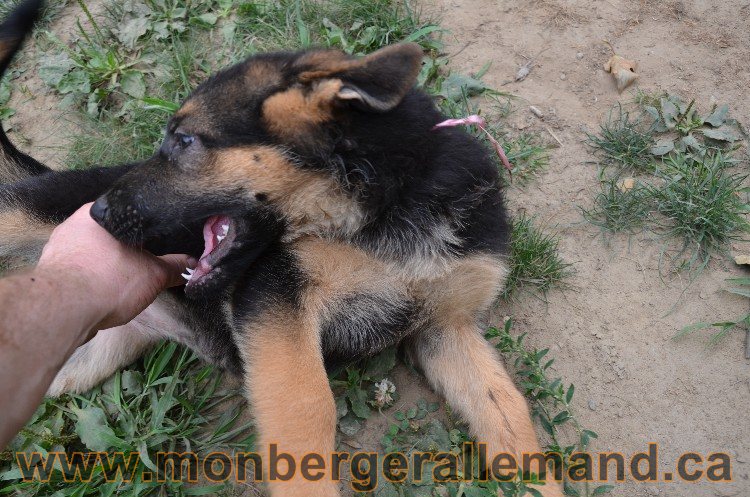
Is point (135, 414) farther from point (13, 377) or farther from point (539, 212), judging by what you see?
point (539, 212)

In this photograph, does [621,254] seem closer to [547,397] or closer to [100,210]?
[547,397]

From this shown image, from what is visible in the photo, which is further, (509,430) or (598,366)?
(598,366)

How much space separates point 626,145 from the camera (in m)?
4.57

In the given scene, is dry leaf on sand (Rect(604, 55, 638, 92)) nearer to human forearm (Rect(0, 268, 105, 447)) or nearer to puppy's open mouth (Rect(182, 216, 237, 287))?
puppy's open mouth (Rect(182, 216, 237, 287))

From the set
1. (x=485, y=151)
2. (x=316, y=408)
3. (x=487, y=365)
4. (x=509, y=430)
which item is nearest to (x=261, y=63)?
(x=485, y=151)

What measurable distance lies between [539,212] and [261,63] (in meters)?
2.30

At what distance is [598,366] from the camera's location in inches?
151

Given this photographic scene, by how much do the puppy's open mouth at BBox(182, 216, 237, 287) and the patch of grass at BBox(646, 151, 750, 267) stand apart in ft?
9.75

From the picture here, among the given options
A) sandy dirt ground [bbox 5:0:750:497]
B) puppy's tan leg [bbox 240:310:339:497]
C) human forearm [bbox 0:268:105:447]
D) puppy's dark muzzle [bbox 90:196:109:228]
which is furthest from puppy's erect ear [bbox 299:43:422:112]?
sandy dirt ground [bbox 5:0:750:497]

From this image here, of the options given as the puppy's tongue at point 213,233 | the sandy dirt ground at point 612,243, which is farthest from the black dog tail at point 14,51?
the puppy's tongue at point 213,233

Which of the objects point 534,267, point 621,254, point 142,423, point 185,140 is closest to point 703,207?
point 621,254

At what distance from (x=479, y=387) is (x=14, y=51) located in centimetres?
372

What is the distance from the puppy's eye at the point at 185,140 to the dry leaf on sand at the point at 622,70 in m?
3.41

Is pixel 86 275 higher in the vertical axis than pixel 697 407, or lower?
higher
